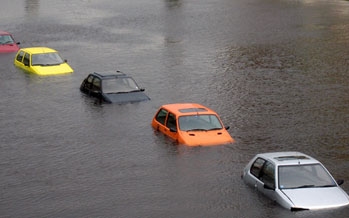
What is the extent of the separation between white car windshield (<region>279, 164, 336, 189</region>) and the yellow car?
97.4ft

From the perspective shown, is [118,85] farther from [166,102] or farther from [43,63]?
[43,63]

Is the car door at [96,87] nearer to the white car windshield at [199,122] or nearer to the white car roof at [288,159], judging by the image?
the white car windshield at [199,122]

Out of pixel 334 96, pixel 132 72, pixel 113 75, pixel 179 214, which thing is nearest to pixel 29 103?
pixel 113 75

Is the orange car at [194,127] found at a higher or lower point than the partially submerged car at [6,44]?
higher

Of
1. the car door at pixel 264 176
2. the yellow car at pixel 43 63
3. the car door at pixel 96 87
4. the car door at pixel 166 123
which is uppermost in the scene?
the car door at pixel 264 176

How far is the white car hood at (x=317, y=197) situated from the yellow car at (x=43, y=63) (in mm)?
30595

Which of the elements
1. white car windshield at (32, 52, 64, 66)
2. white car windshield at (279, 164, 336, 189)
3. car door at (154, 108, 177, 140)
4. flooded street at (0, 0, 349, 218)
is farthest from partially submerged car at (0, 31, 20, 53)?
white car windshield at (279, 164, 336, 189)

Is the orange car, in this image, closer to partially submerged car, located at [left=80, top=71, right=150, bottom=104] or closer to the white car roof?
the white car roof

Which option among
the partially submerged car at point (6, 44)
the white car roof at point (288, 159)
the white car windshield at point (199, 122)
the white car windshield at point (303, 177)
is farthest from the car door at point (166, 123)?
the partially submerged car at point (6, 44)

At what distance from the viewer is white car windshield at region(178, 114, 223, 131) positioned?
33.5 meters

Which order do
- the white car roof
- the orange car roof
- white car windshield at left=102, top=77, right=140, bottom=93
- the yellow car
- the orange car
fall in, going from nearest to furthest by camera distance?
the white car roof < the orange car < the orange car roof < white car windshield at left=102, top=77, right=140, bottom=93 < the yellow car

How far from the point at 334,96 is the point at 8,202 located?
2417 centimetres

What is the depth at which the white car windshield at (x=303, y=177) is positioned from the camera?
80.7ft

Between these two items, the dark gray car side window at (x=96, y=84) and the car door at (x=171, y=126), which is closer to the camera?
the car door at (x=171, y=126)
